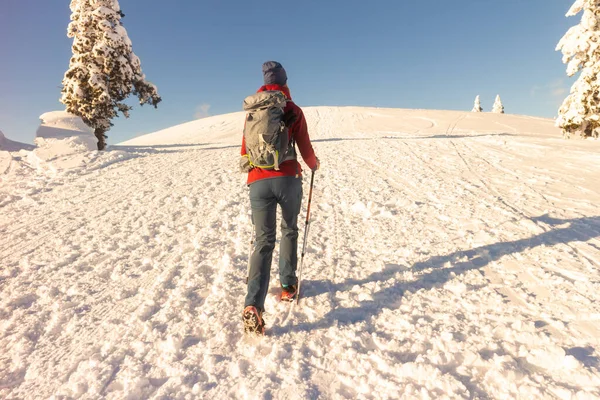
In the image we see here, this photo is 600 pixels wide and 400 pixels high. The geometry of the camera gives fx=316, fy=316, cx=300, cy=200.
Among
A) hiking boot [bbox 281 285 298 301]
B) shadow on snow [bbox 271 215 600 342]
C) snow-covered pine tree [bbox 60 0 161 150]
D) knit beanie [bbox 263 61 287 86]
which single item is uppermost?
snow-covered pine tree [bbox 60 0 161 150]

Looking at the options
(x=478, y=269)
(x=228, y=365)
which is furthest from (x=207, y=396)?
(x=478, y=269)

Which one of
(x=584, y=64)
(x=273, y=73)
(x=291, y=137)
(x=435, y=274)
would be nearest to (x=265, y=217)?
(x=291, y=137)

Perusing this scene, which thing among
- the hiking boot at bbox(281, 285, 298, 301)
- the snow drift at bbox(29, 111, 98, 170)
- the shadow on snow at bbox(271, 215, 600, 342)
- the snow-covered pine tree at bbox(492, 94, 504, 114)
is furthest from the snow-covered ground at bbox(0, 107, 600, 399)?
the snow-covered pine tree at bbox(492, 94, 504, 114)

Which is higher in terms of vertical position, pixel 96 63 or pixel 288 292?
pixel 96 63

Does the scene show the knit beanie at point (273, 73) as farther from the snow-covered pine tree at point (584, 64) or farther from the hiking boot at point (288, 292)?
the snow-covered pine tree at point (584, 64)

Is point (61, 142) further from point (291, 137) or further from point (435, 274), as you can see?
point (435, 274)

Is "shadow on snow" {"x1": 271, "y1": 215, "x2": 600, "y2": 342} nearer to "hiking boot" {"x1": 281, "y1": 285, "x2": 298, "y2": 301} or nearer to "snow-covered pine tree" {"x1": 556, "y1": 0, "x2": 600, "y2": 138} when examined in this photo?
"hiking boot" {"x1": 281, "y1": 285, "x2": 298, "y2": 301}

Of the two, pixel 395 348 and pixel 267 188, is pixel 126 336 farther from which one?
pixel 395 348

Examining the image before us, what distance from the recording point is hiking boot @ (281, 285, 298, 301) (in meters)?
3.94

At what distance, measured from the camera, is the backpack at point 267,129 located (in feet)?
10.4

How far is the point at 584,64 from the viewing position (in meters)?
16.2

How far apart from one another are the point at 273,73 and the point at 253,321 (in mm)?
2609

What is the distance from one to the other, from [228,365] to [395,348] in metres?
1.60

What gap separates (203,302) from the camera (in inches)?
156
